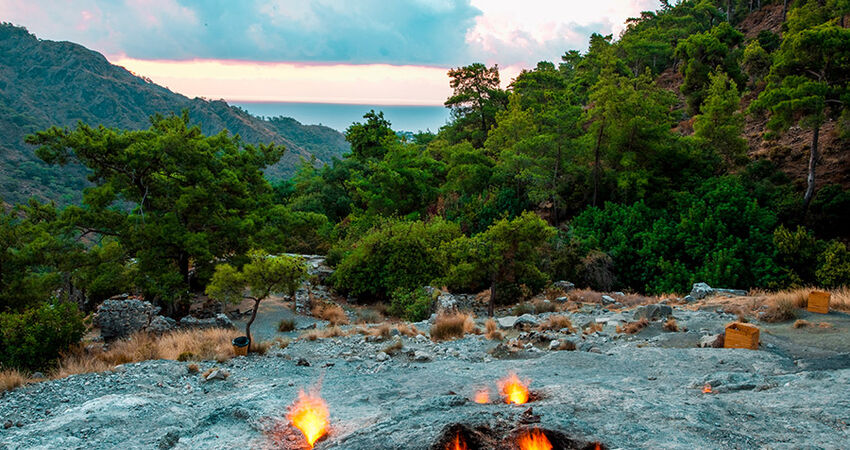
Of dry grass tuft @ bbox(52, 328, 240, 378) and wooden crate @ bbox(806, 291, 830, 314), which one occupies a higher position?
wooden crate @ bbox(806, 291, 830, 314)

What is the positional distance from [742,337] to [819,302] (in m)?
4.19

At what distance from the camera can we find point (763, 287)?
16.3 m

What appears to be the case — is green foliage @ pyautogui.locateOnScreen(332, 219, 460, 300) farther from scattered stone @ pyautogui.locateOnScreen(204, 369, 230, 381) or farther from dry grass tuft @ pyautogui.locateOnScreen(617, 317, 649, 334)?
scattered stone @ pyautogui.locateOnScreen(204, 369, 230, 381)

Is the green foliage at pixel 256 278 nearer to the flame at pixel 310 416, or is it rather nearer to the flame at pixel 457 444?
the flame at pixel 310 416

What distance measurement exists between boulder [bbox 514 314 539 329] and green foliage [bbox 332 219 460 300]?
6.13 m

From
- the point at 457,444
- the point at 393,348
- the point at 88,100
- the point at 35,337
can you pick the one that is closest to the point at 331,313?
the point at 393,348

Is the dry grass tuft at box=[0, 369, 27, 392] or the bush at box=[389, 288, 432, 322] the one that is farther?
the bush at box=[389, 288, 432, 322]

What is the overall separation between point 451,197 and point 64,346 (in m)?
21.3

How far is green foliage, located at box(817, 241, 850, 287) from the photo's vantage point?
14.9m

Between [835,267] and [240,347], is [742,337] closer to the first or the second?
[835,267]

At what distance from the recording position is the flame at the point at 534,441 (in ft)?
15.4

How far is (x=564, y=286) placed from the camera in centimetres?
1836

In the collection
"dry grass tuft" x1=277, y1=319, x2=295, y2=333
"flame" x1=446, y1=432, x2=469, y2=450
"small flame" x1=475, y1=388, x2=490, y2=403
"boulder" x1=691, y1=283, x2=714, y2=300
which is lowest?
"dry grass tuft" x1=277, y1=319, x2=295, y2=333

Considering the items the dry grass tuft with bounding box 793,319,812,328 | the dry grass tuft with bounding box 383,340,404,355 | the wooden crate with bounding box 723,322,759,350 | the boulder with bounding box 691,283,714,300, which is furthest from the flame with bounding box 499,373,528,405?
the boulder with bounding box 691,283,714,300
